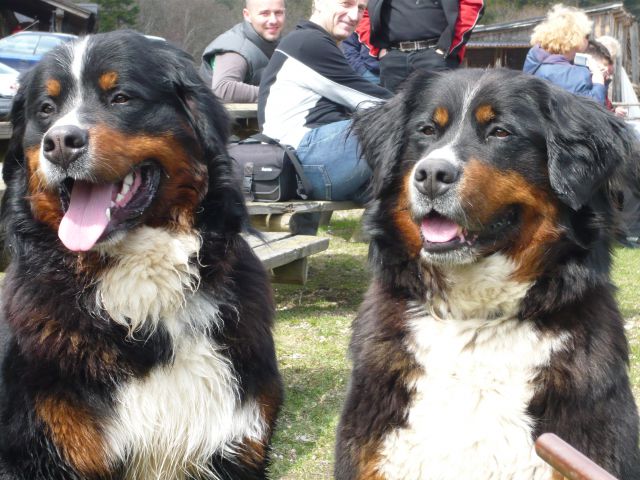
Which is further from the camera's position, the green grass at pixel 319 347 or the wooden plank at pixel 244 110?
the wooden plank at pixel 244 110

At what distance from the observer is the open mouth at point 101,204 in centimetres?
301

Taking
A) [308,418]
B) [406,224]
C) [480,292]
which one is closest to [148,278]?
[406,224]

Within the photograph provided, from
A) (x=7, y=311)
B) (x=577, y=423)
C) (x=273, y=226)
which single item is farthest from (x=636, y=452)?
(x=273, y=226)

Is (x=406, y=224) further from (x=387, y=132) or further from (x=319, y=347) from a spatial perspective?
(x=319, y=347)

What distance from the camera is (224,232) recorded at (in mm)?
3264

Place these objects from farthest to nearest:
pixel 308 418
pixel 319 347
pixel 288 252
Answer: pixel 288 252, pixel 319 347, pixel 308 418

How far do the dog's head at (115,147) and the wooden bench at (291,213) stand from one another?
2.38 metres

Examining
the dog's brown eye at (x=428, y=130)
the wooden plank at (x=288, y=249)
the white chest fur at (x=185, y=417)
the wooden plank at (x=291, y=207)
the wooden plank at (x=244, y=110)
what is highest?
the dog's brown eye at (x=428, y=130)

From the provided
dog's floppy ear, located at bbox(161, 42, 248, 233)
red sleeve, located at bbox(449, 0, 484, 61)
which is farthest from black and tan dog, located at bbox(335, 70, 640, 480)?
red sleeve, located at bbox(449, 0, 484, 61)

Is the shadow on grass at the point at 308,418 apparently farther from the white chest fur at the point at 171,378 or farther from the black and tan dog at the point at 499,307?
the black and tan dog at the point at 499,307

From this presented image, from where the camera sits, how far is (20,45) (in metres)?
23.1

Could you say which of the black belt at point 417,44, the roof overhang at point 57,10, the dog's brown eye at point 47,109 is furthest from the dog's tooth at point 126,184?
the roof overhang at point 57,10

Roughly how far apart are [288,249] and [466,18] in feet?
7.38

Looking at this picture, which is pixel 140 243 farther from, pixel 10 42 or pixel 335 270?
pixel 10 42
